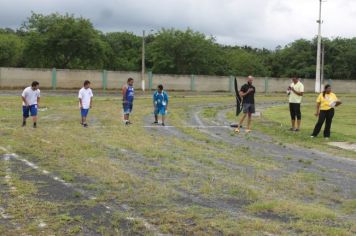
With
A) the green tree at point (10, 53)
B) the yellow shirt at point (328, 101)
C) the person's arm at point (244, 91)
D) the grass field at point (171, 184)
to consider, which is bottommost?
the grass field at point (171, 184)

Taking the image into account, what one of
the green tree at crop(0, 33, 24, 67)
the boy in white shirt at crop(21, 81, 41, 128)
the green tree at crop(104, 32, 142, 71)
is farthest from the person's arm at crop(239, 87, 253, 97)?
the green tree at crop(104, 32, 142, 71)

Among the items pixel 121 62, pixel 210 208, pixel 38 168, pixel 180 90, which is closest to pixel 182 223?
pixel 210 208

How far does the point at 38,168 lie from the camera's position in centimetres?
1043

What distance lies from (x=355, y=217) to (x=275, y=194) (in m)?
1.47

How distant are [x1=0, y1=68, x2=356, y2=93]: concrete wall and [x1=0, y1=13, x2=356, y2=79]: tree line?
726cm

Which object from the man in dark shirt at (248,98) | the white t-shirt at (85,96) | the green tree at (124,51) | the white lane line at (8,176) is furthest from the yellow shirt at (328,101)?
the green tree at (124,51)

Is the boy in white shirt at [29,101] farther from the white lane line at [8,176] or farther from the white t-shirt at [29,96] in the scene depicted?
the white lane line at [8,176]

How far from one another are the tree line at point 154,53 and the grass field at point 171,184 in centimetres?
4585

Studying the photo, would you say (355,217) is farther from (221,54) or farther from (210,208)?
(221,54)

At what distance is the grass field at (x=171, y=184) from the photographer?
6844 millimetres

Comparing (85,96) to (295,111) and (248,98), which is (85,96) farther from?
(295,111)

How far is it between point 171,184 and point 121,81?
47544 millimetres

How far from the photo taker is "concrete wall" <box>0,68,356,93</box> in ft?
162

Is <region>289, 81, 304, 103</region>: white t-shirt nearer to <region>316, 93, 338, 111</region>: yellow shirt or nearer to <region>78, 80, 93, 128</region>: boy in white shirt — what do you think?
<region>316, 93, 338, 111</region>: yellow shirt
